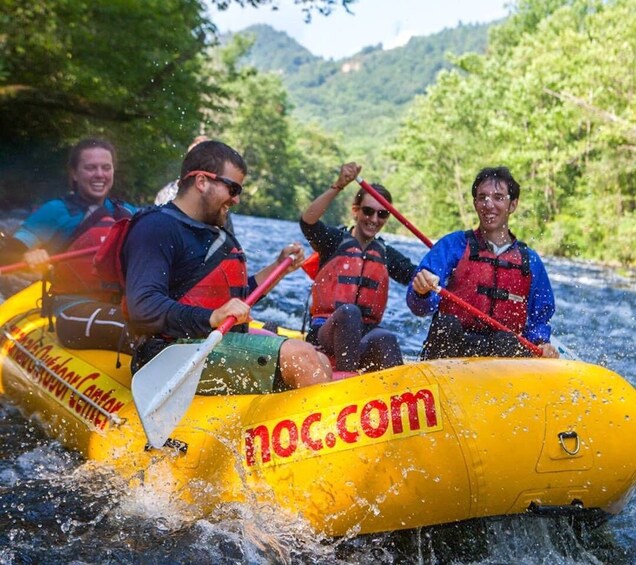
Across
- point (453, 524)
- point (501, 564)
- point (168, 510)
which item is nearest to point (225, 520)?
point (168, 510)

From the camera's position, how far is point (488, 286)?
151 inches

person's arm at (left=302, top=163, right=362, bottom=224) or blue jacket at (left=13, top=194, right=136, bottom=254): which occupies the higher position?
person's arm at (left=302, top=163, right=362, bottom=224)

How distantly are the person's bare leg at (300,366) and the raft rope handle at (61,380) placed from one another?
790 mm

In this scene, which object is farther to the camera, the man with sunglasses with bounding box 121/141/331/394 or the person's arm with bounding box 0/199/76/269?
the person's arm with bounding box 0/199/76/269

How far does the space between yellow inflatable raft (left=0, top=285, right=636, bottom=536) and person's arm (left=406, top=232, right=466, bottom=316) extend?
96 cm

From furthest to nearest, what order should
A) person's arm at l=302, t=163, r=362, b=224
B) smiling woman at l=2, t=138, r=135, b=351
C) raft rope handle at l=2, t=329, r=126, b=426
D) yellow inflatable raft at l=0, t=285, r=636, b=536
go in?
smiling woman at l=2, t=138, r=135, b=351
person's arm at l=302, t=163, r=362, b=224
raft rope handle at l=2, t=329, r=126, b=426
yellow inflatable raft at l=0, t=285, r=636, b=536

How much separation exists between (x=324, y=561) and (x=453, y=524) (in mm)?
509

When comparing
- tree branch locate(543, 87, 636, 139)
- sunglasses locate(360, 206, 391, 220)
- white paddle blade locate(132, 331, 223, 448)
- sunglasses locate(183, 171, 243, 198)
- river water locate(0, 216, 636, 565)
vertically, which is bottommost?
river water locate(0, 216, 636, 565)

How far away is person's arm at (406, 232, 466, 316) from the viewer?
3.82 meters

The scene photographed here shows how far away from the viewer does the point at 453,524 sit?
2854 mm

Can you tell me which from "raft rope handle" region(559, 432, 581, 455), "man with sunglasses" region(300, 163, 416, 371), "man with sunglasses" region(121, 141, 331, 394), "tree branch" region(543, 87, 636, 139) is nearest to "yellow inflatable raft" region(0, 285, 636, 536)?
"raft rope handle" region(559, 432, 581, 455)

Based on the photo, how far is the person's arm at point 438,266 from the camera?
3.82 meters

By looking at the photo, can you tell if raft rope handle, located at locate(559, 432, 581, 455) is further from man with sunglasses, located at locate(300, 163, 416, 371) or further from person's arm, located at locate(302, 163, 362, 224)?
person's arm, located at locate(302, 163, 362, 224)

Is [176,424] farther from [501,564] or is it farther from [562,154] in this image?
[562,154]
